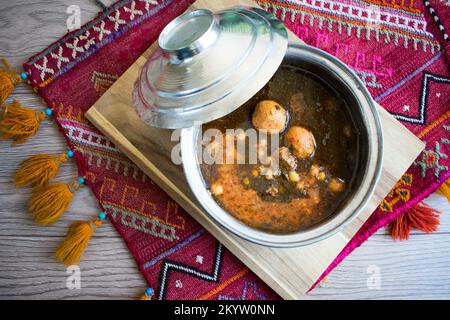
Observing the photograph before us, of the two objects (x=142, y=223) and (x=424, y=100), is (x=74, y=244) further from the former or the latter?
(x=424, y=100)

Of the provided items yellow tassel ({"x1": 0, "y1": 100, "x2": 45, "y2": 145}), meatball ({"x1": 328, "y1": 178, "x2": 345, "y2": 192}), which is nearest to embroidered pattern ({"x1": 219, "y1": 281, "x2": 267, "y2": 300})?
meatball ({"x1": 328, "y1": 178, "x2": 345, "y2": 192})

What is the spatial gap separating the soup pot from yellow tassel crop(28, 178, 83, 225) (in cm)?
36

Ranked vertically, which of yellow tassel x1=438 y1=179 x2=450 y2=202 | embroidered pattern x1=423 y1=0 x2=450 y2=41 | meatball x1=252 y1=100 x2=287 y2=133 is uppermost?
embroidered pattern x1=423 y1=0 x2=450 y2=41

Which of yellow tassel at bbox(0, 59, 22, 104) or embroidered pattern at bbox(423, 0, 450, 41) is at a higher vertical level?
embroidered pattern at bbox(423, 0, 450, 41)

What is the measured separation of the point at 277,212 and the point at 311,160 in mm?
153

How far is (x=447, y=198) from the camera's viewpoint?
1.07 metres

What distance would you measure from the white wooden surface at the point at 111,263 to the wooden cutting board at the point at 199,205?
11 centimetres

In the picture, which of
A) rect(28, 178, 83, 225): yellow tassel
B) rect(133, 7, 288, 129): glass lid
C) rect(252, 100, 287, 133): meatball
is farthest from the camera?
rect(28, 178, 83, 225): yellow tassel

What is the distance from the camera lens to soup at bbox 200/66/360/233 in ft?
3.17

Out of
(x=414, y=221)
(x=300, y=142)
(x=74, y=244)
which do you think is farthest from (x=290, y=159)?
(x=74, y=244)

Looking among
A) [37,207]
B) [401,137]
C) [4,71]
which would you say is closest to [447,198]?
[401,137]

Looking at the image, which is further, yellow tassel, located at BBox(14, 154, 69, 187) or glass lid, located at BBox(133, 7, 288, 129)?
yellow tassel, located at BBox(14, 154, 69, 187)

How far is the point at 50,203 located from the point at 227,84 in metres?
0.60

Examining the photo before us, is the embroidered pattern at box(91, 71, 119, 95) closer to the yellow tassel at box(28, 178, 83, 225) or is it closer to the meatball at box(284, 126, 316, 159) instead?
the yellow tassel at box(28, 178, 83, 225)
